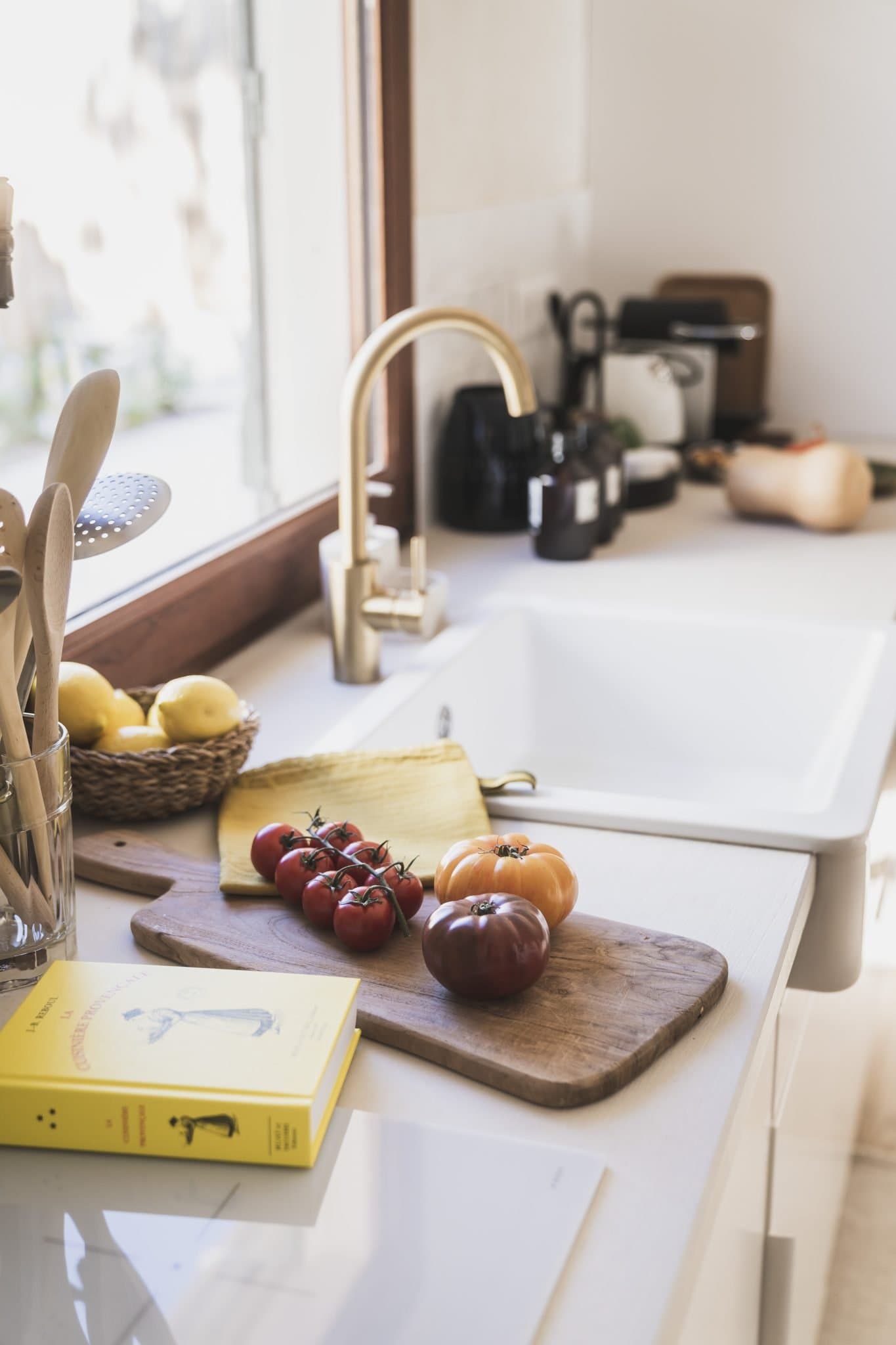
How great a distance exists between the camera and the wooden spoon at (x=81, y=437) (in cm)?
82

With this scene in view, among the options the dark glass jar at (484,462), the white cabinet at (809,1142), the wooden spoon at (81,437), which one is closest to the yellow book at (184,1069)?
the wooden spoon at (81,437)

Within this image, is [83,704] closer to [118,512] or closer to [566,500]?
[118,512]

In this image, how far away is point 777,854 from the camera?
0.99 metres

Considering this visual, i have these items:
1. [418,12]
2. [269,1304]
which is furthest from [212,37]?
[269,1304]

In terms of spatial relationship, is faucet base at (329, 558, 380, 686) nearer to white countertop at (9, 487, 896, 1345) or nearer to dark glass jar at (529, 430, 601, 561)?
white countertop at (9, 487, 896, 1345)

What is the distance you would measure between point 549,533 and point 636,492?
318 millimetres

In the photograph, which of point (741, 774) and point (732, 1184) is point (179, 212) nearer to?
point (741, 774)

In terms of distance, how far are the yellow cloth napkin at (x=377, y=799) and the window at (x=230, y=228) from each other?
41cm

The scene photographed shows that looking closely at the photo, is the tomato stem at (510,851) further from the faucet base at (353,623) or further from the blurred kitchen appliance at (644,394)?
the blurred kitchen appliance at (644,394)

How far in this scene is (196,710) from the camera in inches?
40.1

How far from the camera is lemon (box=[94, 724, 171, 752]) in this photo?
1021 millimetres

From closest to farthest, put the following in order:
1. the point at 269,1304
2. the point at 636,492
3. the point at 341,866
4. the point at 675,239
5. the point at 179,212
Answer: the point at 269,1304 → the point at 341,866 → the point at 179,212 → the point at 636,492 → the point at 675,239

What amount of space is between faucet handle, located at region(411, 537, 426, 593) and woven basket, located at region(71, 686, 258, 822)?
355 mm

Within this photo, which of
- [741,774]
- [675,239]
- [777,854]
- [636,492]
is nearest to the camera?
[777,854]
